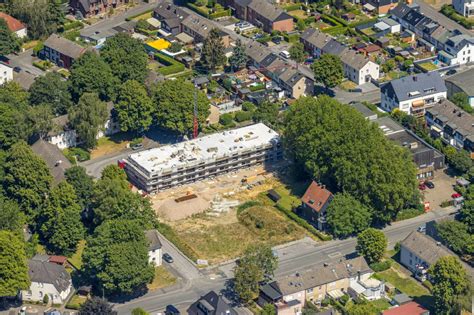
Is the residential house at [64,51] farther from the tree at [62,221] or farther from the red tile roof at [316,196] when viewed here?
the red tile roof at [316,196]

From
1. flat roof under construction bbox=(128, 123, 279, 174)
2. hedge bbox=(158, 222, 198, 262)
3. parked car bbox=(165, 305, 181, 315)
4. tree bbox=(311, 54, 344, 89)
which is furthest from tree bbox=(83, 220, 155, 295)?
tree bbox=(311, 54, 344, 89)

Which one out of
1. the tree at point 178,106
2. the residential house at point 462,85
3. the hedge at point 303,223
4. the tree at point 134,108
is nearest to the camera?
the hedge at point 303,223

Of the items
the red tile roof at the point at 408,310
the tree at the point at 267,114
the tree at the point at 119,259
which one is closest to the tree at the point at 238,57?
the tree at the point at 267,114

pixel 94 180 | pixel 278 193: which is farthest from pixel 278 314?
pixel 94 180

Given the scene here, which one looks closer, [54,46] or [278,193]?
[278,193]

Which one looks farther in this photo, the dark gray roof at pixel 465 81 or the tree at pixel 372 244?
the dark gray roof at pixel 465 81

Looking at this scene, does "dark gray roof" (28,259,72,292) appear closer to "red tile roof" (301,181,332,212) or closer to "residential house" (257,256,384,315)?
"residential house" (257,256,384,315)

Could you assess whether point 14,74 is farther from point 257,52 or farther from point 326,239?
point 326,239
